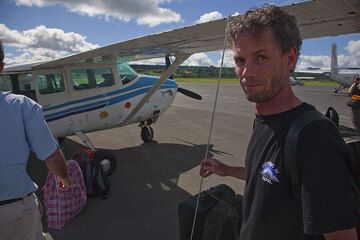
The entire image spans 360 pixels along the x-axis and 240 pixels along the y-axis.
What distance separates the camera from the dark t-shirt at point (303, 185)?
109cm

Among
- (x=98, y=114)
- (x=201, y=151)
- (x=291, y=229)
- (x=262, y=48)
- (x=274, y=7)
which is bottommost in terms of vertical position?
(x=201, y=151)

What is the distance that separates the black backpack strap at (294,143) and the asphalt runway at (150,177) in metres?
3.22

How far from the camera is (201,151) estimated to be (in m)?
8.38

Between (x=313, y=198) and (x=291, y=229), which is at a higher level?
(x=313, y=198)

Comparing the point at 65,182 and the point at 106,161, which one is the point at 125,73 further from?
the point at 65,182

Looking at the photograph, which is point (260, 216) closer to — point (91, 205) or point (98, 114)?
point (91, 205)

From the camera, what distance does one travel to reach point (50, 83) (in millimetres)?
6988

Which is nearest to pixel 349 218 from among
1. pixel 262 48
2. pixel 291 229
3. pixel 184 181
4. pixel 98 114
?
pixel 291 229

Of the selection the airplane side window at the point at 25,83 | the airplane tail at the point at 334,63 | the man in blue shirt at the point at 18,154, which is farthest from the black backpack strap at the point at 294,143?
the airplane tail at the point at 334,63

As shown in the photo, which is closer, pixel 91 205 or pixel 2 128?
pixel 2 128

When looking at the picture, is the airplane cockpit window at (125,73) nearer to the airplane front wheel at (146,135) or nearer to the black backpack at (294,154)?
the airplane front wheel at (146,135)

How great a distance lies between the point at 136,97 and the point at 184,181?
2.88 meters

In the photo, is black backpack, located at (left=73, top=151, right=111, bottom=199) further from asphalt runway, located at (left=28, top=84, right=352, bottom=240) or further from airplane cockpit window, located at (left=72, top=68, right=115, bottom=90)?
airplane cockpit window, located at (left=72, top=68, right=115, bottom=90)

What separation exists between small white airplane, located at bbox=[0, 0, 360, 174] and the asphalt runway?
0.83 m
